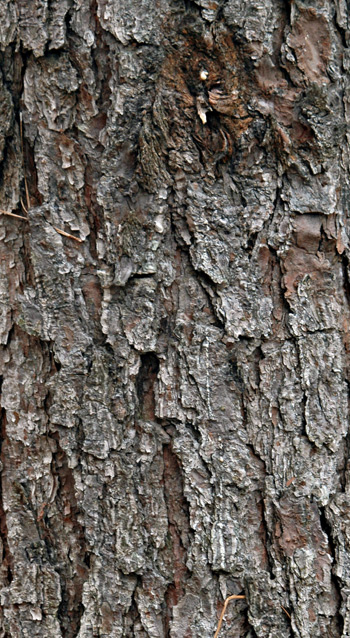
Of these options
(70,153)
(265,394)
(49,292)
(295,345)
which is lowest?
(265,394)

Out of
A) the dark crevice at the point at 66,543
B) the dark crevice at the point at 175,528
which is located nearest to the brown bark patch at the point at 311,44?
the dark crevice at the point at 175,528

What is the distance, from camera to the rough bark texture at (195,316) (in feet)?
4.37

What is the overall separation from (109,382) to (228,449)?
319 millimetres

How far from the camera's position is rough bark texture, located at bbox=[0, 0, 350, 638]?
133 cm

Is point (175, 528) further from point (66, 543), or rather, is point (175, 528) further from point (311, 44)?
point (311, 44)

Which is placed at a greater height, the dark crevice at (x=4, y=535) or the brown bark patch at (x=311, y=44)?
the brown bark patch at (x=311, y=44)

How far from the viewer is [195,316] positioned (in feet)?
4.46

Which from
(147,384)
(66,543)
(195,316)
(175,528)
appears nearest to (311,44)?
(195,316)

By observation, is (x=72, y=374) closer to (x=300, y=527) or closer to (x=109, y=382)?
(x=109, y=382)

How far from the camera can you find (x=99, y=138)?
1.35 meters

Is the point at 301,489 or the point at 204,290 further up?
the point at 204,290

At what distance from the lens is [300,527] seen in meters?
1.37

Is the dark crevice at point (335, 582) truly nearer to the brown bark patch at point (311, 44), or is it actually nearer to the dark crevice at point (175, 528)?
the dark crevice at point (175, 528)

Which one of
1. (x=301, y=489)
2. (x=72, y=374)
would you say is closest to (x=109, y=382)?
(x=72, y=374)
